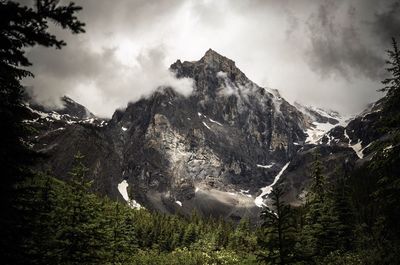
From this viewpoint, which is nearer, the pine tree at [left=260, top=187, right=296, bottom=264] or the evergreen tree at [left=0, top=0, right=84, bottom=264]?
the evergreen tree at [left=0, top=0, right=84, bottom=264]

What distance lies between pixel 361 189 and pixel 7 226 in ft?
503

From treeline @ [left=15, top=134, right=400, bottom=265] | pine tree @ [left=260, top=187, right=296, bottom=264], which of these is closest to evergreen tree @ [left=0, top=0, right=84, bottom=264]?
treeline @ [left=15, top=134, right=400, bottom=265]

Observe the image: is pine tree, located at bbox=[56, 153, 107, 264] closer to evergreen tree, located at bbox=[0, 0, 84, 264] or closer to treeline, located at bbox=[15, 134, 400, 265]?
treeline, located at bbox=[15, 134, 400, 265]

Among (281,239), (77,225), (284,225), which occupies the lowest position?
(281,239)

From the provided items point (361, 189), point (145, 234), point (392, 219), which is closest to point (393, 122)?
point (392, 219)

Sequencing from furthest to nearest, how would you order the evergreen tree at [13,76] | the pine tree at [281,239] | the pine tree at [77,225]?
the pine tree at [77,225] < the pine tree at [281,239] < the evergreen tree at [13,76]

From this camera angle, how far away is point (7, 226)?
10.1 metres

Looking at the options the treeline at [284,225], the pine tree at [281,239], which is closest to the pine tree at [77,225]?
the treeline at [284,225]

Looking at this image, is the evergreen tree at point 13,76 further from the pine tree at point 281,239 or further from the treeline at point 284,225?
the pine tree at point 281,239

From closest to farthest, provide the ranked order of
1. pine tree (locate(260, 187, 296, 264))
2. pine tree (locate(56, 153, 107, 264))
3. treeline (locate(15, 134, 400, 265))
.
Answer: treeline (locate(15, 134, 400, 265)) < pine tree (locate(260, 187, 296, 264)) < pine tree (locate(56, 153, 107, 264))

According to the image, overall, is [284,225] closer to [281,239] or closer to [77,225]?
[281,239]

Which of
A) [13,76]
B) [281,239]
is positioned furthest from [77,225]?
[13,76]

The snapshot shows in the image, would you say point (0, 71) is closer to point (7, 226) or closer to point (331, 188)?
point (7, 226)

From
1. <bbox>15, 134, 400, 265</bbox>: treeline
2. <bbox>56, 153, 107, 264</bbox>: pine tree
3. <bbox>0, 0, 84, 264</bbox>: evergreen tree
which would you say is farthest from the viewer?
<bbox>56, 153, 107, 264</bbox>: pine tree
